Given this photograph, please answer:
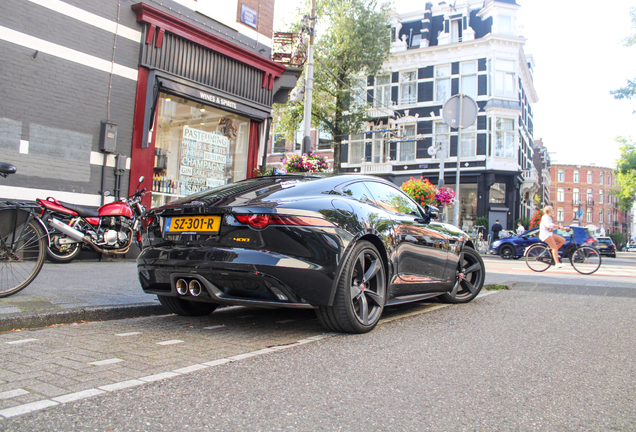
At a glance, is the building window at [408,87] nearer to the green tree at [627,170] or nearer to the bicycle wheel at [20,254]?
the green tree at [627,170]

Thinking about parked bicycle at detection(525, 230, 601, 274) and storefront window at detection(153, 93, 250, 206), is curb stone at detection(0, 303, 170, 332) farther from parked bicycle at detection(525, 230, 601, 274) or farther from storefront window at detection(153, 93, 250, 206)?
parked bicycle at detection(525, 230, 601, 274)

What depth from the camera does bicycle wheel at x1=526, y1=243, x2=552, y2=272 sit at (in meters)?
12.2

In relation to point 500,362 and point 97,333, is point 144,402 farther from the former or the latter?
point 500,362

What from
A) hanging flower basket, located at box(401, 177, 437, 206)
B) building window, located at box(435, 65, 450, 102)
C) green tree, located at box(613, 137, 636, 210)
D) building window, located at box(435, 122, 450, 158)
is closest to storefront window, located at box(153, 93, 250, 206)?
hanging flower basket, located at box(401, 177, 437, 206)

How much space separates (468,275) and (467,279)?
0.27 ft

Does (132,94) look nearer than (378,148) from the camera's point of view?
Yes

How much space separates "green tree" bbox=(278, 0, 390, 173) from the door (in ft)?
68.0

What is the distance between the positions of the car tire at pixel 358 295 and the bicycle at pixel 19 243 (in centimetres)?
281

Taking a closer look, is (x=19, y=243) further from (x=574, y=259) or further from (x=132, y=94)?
(x=574, y=259)

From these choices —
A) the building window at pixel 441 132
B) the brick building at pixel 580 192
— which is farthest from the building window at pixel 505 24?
the brick building at pixel 580 192

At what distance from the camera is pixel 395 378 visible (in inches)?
108

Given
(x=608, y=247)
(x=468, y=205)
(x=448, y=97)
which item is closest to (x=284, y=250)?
(x=468, y=205)

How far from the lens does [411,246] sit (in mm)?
4762

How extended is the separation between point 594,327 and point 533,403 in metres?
2.65
